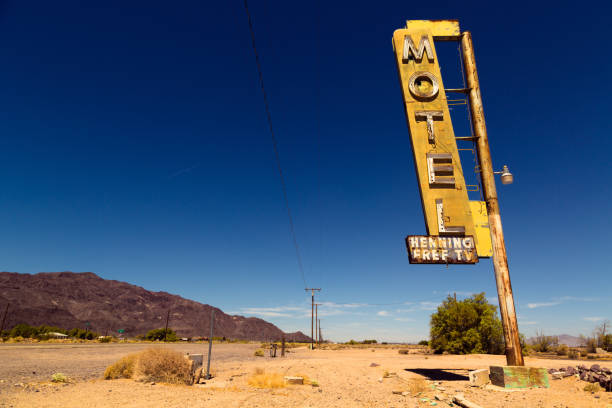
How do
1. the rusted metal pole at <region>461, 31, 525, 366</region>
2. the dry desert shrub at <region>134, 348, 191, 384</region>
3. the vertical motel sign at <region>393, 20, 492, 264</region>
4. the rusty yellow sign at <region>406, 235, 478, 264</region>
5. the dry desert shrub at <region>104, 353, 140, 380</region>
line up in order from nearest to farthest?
the dry desert shrub at <region>134, 348, 191, 384</region>, the dry desert shrub at <region>104, 353, 140, 380</region>, the rusted metal pole at <region>461, 31, 525, 366</region>, the rusty yellow sign at <region>406, 235, 478, 264</region>, the vertical motel sign at <region>393, 20, 492, 264</region>

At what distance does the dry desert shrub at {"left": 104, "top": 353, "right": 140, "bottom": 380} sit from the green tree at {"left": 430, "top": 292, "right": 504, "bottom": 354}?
26737 millimetres

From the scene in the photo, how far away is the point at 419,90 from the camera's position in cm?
1564

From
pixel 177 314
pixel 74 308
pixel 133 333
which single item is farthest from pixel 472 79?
pixel 177 314

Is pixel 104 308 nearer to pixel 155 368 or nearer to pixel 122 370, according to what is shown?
pixel 122 370

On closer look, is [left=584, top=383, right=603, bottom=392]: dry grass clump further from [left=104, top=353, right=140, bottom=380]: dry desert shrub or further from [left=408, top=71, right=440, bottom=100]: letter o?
[left=104, top=353, right=140, bottom=380]: dry desert shrub

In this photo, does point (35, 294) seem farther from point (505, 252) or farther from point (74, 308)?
point (505, 252)

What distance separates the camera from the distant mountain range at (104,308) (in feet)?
357

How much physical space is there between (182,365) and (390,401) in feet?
23.8

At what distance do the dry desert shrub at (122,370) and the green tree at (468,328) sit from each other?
2674 cm

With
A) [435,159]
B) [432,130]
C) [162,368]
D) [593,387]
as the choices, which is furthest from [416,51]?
[162,368]

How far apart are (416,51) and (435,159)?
554cm

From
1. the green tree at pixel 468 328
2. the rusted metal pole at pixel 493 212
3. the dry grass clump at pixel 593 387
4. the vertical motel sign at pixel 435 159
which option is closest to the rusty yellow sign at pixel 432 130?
the vertical motel sign at pixel 435 159

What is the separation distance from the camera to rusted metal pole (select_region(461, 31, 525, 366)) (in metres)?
12.4

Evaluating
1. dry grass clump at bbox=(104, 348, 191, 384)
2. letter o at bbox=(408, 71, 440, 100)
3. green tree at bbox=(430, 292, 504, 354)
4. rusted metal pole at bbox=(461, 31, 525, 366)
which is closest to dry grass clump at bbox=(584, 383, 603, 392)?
rusted metal pole at bbox=(461, 31, 525, 366)
